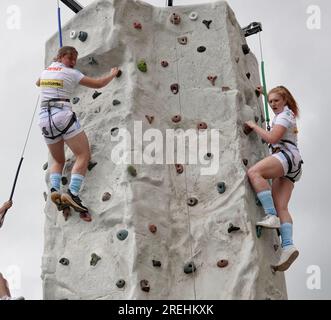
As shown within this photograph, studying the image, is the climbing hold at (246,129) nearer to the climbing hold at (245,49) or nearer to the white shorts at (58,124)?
the climbing hold at (245,49)

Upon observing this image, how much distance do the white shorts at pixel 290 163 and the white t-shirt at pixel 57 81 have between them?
6.35ft

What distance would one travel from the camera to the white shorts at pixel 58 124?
6.68 m

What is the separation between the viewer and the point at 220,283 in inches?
251

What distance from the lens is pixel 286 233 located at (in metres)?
6.51

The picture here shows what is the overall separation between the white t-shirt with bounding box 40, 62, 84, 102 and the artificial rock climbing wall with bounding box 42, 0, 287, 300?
53cm

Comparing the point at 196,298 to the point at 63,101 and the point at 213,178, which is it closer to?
the point at 213,178

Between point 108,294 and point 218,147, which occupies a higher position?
point 218,147

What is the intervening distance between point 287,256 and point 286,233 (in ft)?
0.74

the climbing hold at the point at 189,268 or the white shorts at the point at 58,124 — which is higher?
the white shorts at the point at 58,124

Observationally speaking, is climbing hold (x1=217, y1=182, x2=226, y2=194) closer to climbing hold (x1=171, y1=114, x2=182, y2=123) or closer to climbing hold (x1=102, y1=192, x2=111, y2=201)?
climbing hold (x1=171, y1=114, x2=182, y2=123)

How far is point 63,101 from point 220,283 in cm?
214

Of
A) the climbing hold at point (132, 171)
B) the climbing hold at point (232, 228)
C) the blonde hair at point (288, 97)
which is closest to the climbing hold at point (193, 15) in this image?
the blonde hair at point (288, 97)

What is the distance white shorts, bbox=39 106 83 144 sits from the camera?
668 centimetres

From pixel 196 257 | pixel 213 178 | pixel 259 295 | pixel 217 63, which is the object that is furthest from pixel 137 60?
pixel 259 295
